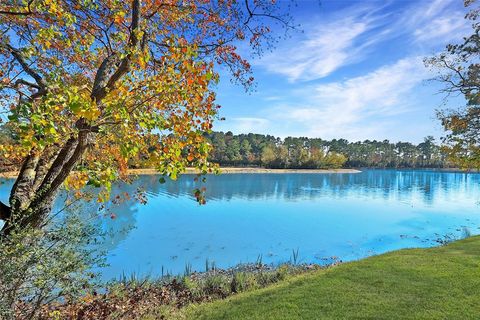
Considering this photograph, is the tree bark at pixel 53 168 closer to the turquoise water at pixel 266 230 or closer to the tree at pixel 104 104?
the tree at pixel 104 104

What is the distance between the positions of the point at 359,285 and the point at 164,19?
20.1 ft

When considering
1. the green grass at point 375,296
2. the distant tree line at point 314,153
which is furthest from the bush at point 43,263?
the distant tree line at point 314,153

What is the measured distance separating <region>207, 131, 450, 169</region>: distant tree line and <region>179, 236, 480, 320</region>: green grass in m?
77.3

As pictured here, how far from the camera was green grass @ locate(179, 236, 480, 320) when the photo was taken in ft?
16.1

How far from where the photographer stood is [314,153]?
96812 millimetres

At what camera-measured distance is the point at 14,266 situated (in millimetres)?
3076

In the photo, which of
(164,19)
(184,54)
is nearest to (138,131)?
(184,54)

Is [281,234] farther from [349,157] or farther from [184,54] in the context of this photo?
[349,157]

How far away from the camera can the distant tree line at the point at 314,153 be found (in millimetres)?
92438

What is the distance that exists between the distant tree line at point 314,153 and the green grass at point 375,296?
254 feet

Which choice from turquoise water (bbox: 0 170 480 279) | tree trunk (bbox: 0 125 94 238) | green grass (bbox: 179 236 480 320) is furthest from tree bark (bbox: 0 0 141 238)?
turquoise water (bbox: 0 170 480 279)

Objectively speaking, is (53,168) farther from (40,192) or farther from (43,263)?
(43,263)

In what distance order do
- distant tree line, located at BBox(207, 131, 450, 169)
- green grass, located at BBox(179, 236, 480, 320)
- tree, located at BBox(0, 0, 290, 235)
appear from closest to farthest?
tree, located at BBox(0, 0, 290, 235), green grass, located at BBox(179, 236, 480, 320), distant tree line, located at BBox(207, 131, 450, 169)

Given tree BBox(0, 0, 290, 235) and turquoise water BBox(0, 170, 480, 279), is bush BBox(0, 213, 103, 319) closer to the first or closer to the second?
tree BBox(0, 0, 290, 235)
